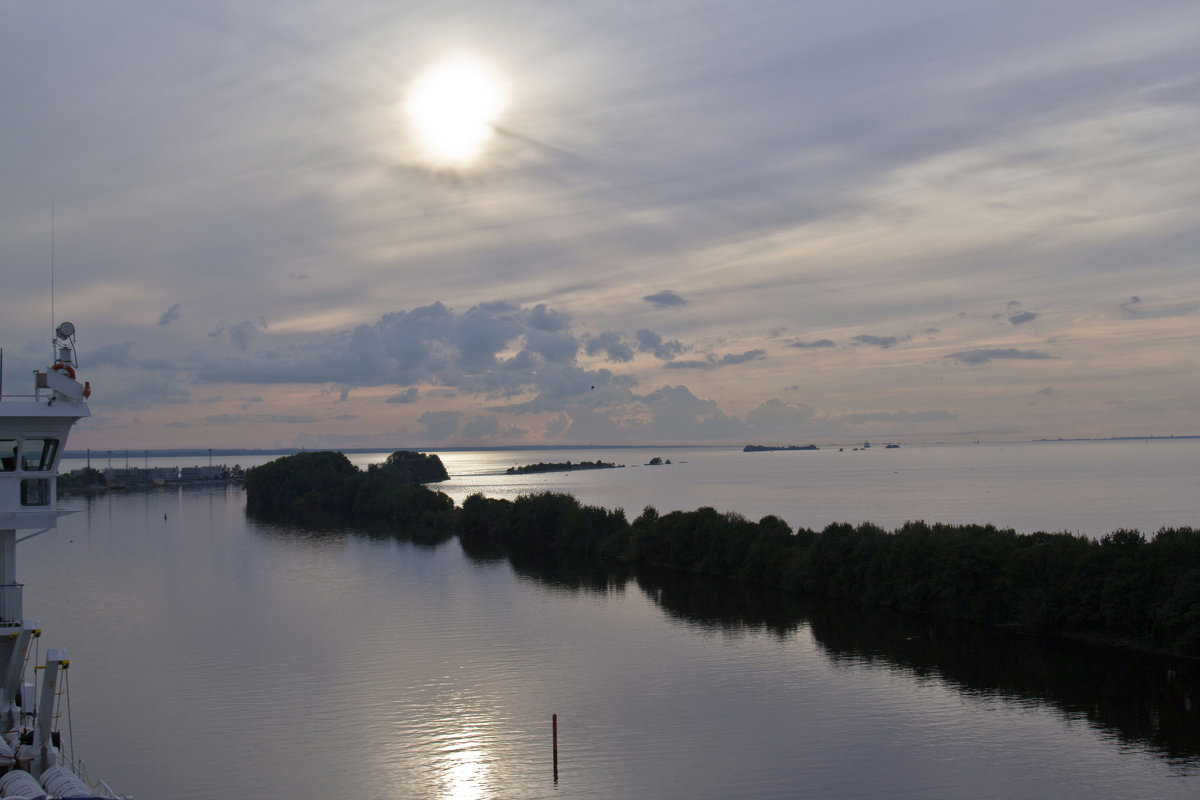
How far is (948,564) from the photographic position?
55.3 meters

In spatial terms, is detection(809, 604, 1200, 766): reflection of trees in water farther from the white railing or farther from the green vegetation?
the green vegetation

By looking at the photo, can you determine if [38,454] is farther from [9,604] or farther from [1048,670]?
[1048,670]

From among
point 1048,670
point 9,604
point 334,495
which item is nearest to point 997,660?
point 1048,670

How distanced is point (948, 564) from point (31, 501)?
1939 inches

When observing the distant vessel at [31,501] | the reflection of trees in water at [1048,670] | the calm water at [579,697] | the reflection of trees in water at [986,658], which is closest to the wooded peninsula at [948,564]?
the reflection of trees in water at [986,658]

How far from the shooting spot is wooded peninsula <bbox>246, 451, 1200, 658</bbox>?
151ft

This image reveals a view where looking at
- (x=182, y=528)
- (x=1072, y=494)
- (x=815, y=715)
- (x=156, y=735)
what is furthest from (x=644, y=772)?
(x=1072, y=494)

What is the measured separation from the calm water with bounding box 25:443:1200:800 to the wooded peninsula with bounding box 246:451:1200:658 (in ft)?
8.17

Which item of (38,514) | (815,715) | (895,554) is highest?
(38,514)

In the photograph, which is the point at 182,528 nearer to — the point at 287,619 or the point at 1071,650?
the point at 287,619

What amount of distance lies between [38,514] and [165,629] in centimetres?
3726

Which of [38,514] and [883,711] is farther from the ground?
[38,514]

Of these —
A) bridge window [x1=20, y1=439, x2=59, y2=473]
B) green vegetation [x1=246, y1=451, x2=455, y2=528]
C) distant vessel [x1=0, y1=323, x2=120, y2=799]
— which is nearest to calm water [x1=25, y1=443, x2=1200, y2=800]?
distant vessel [x1=0, y1=323, x2=120, y2=799]

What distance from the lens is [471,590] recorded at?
7062cm
